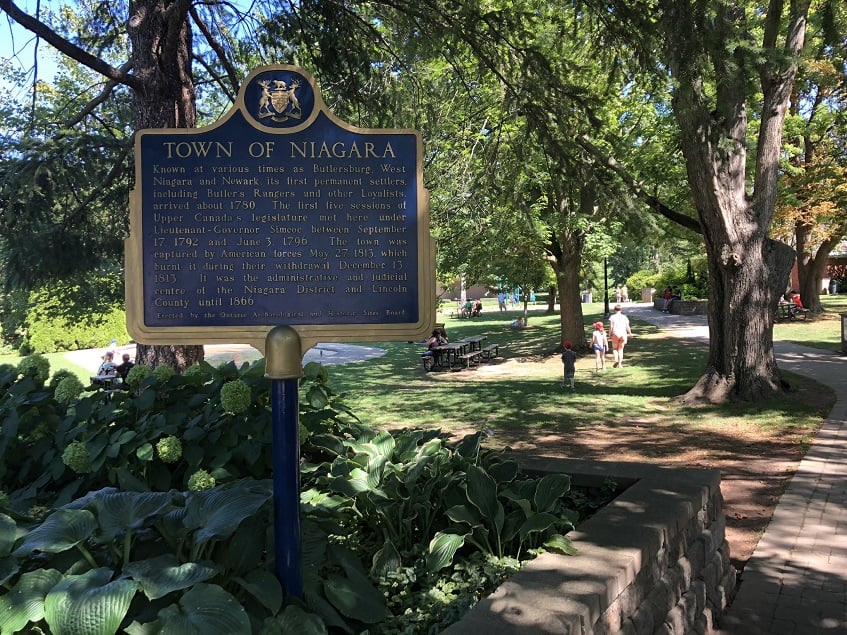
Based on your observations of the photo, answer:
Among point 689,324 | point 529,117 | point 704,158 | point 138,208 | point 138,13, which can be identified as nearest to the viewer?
point 138,208

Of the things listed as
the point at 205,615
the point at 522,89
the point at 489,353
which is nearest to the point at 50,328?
the point at 489,353

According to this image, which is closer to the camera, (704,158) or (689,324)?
(704,158)

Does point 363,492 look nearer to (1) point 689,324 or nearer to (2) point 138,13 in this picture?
(2) point 138,13

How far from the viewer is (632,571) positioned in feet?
9.84

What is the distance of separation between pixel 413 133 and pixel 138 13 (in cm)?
525

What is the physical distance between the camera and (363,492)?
3.69m

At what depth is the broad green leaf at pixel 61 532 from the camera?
2.41 meters

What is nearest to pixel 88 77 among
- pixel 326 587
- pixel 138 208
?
pixel 138 208

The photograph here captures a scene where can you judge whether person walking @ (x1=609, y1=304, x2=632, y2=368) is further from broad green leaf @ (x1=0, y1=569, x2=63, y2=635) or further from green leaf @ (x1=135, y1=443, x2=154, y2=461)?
broad green leaf @ (x1=0, y1=569, x2=63, y2=635)

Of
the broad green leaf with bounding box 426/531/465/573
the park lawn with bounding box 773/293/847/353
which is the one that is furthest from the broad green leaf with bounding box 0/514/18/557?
the park lawn with bounding box 773/293/847/353

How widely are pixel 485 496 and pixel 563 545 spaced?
551 mm

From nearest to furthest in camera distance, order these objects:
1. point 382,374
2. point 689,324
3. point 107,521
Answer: point 107,521, point 382,374, point 689,324

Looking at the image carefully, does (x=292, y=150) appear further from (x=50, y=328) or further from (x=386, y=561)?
(x=50, y=328)

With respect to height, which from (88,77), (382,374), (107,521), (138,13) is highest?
(88,77)
